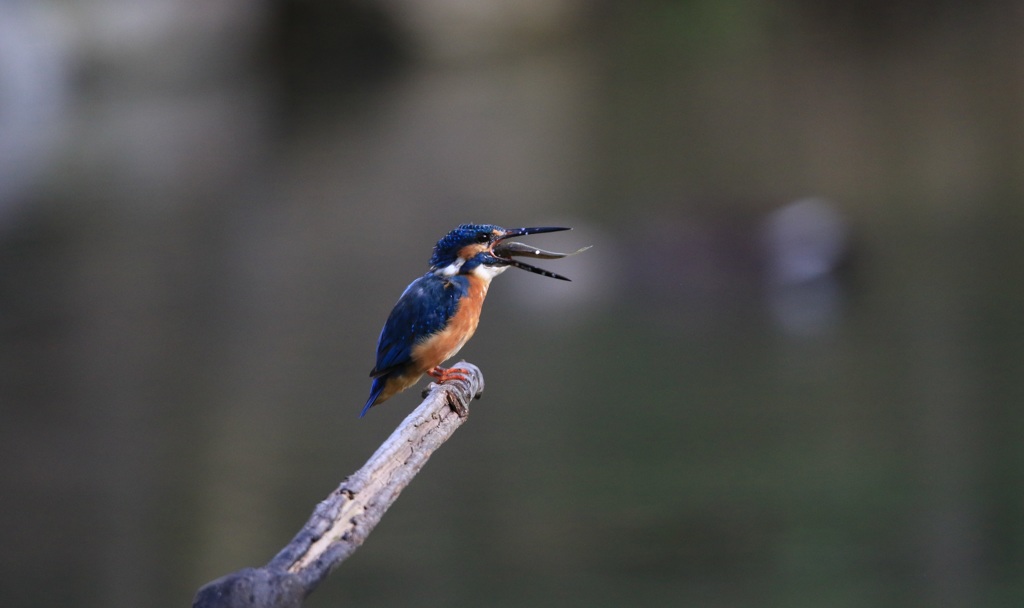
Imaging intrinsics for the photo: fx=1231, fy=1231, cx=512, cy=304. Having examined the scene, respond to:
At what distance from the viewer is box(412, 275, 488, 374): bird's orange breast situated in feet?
4.94

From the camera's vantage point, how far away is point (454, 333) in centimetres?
152

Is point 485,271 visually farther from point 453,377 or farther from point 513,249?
point 453,377

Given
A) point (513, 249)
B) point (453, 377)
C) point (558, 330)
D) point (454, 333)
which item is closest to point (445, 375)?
point (453, 377)

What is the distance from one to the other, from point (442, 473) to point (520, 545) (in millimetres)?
671

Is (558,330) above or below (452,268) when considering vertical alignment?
below

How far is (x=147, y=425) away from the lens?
16.5 ft

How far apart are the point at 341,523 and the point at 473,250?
444 mm

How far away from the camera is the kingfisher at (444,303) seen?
1.49 meters

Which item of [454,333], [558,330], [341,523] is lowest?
[558,330]

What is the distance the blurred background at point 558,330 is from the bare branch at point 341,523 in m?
2.39

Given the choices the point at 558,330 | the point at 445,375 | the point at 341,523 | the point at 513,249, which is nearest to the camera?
the point at 341,523

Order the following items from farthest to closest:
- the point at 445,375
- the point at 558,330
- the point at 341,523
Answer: the point at 558,330, the point at 445,375, the point at 341,523

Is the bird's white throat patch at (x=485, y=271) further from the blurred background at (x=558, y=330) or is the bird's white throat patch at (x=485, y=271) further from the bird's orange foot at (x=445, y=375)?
the blurred background at (x=558, y=330)

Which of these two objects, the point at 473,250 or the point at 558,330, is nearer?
the point at 473,250
